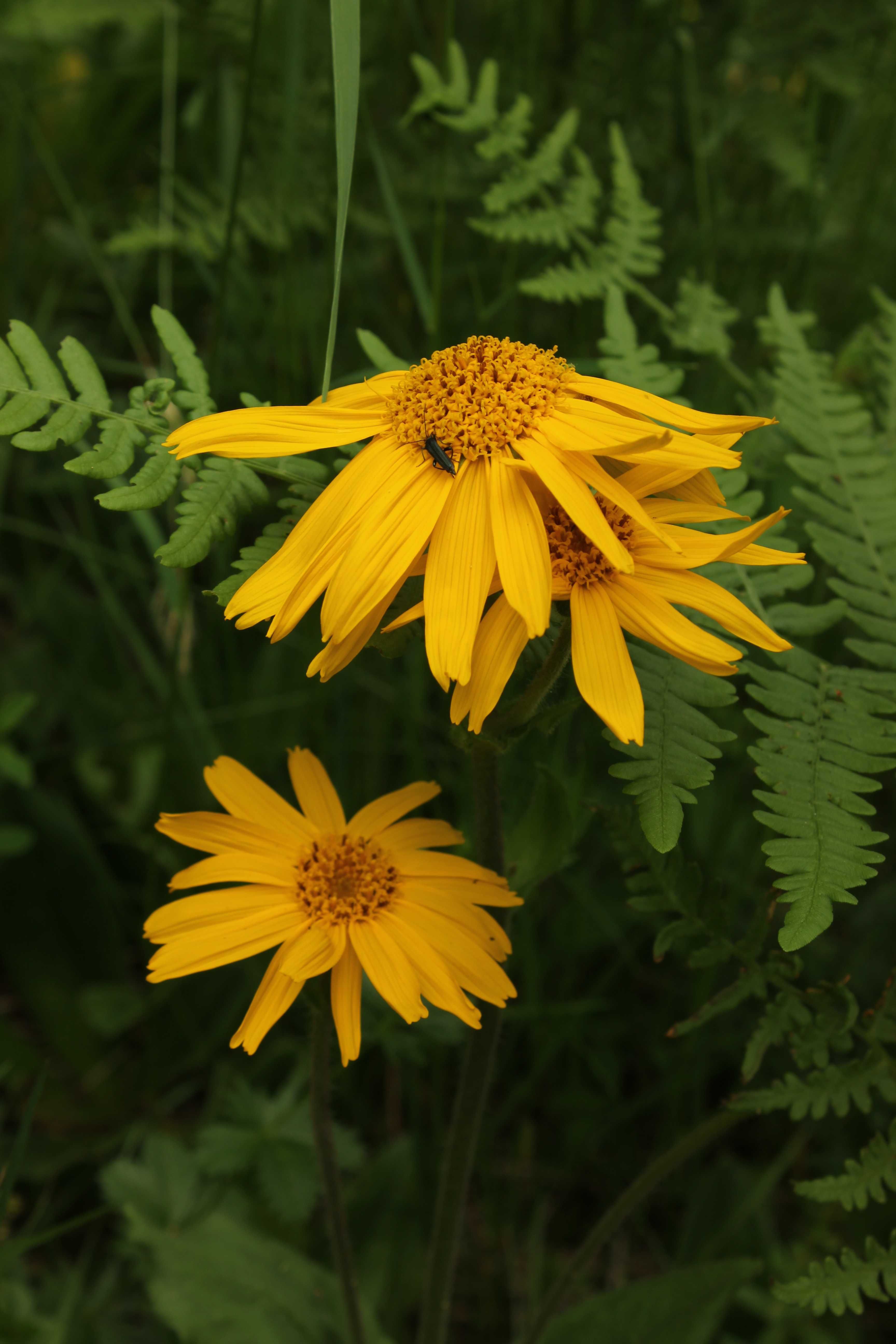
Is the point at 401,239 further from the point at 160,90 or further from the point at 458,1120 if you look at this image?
the point at 160,90

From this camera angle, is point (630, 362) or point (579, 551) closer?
point (579, 551)

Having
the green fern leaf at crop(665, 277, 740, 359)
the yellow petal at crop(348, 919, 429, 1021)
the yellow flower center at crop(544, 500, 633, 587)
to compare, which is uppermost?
the green fern leaf at crop(665, 277, 740, 359)

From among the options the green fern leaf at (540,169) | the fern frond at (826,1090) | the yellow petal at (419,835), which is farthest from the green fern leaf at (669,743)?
the green fern leaf at (540,169)

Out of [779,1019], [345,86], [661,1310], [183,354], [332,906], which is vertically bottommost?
[661,1310]

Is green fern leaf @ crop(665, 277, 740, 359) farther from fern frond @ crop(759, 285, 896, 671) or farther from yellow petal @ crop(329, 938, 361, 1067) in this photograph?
yellow petal @ crop(329, 938, 361, 1067)

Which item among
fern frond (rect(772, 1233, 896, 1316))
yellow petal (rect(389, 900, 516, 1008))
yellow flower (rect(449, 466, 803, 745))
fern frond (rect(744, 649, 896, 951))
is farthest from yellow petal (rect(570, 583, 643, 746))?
fern frond (rect(772, 1233, 896, 1316))

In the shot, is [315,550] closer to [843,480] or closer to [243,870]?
[243,870]

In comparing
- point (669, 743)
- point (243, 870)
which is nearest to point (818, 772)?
point (669, 743)
